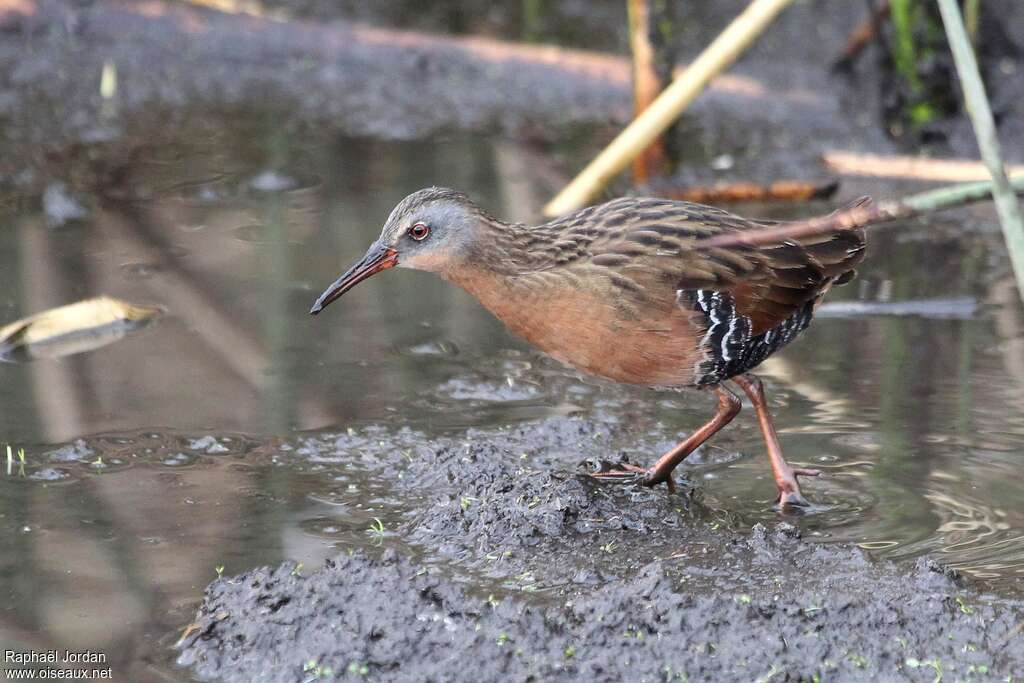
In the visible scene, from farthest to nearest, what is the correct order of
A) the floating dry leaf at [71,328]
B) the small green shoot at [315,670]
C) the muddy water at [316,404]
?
the floating dry leaf at [71,328], the muddy water at [316,404], the small green shoot at [315,670]

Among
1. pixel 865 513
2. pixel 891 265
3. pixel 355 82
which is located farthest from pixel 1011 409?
pixel 355 82

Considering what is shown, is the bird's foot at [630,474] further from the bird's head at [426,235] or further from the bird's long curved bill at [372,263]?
the bird's long curved bill at [372,263]

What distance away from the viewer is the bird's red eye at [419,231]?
401 cm

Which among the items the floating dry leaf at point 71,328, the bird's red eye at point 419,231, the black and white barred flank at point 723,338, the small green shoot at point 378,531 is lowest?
the small green shoot at point 378,531

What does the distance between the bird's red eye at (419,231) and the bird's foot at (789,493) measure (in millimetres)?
1178

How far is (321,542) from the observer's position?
3688 millimetres

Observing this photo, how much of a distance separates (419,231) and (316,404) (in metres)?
0.85

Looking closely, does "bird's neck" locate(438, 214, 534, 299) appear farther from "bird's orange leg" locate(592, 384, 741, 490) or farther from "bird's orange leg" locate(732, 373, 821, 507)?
"bird's orange leg" locate(732, 373, 821, 507)

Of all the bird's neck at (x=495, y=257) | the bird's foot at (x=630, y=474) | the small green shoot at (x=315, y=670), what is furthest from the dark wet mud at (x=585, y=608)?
the bird's neck at (x=495, y=257)

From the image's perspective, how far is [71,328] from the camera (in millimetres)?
5000

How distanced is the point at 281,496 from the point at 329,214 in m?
2.64

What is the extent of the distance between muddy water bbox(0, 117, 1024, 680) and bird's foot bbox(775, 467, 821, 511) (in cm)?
5

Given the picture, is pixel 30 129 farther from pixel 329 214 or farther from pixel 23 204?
pixel 329 214

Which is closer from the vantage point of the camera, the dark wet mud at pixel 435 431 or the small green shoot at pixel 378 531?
the dark wet mud at pixel 435 431
